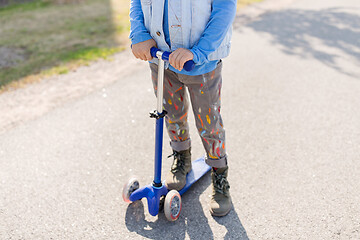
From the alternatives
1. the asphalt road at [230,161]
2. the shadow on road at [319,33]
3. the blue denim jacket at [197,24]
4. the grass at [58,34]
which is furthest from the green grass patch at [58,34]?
the blue denim jacket at [197,24]

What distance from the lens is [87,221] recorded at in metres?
2.29

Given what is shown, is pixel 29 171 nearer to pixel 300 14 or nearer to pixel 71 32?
pixel 71 32

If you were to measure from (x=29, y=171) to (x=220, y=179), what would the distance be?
146cm

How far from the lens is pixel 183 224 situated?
7.41 feet

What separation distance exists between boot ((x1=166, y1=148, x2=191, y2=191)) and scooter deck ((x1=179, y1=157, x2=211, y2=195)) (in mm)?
32

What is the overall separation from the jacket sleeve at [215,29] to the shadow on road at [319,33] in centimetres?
314

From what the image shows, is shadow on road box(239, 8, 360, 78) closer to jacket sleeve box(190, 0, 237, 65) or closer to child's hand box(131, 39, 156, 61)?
jacket sleeve box(190, 0, 237, 65)

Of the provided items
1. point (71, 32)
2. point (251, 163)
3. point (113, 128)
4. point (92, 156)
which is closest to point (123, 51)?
point (71, 32)

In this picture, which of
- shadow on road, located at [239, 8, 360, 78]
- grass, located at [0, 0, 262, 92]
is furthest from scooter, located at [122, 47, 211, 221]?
shadow on road, located at [239, 8, 360, 78]

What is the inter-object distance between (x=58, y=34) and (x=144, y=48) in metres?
4.10

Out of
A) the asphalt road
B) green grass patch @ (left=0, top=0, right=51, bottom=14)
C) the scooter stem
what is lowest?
green grass patch @ (left=0, top=0, right=51, bottom=14)

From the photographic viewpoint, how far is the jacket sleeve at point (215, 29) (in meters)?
1.83

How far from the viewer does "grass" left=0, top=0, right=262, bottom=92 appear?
14.4 feet

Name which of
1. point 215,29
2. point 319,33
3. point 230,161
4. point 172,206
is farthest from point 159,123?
point 319,33
